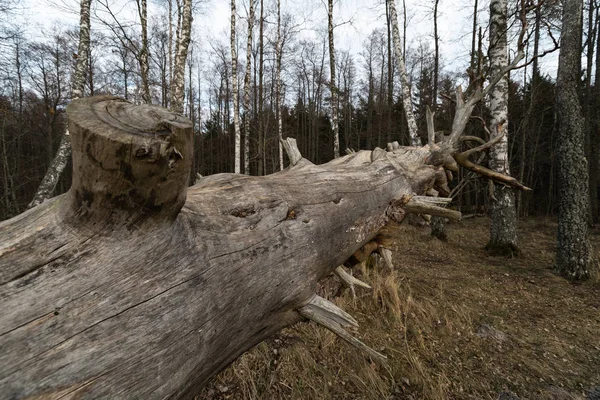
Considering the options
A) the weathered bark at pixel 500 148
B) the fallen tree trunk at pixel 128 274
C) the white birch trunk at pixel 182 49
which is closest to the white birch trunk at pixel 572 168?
the weathered bark at pixel 500 148

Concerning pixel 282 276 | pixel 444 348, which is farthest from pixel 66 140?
pixel 444 348

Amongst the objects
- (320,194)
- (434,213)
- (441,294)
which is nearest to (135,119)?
(320,194)

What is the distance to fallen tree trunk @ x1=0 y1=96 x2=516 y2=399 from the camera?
77cm

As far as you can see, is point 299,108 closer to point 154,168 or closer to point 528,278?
point 528,278

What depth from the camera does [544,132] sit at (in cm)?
1855

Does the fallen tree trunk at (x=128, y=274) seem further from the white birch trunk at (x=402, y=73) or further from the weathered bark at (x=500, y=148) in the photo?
the white birch trunk at (x=402, y=73)

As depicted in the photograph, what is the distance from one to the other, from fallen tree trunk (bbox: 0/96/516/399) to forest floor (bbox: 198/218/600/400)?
1.64 m

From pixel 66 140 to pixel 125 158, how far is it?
293 inches

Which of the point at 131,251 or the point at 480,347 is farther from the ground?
the point at 131,251

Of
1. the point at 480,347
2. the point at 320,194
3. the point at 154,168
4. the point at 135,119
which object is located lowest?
the point at 480,347

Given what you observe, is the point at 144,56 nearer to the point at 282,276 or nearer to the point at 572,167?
the point at 282,276

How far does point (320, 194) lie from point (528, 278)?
507 centimetres

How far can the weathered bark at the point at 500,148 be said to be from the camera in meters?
6.03

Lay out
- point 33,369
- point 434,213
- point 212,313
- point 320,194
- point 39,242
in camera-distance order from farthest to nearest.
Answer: point 434,213, point 320,194, point 212,313, point 39,242, point 33,369
